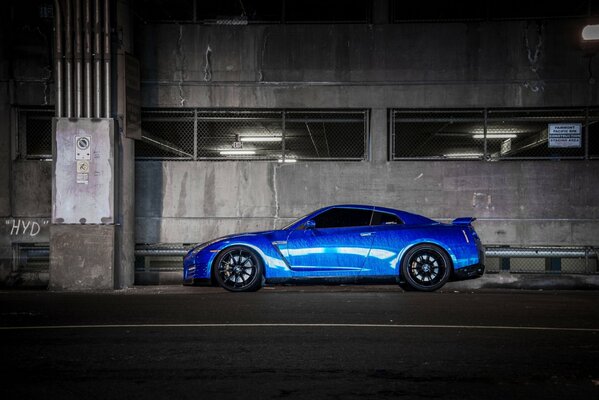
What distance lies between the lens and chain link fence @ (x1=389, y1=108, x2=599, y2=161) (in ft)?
46.9

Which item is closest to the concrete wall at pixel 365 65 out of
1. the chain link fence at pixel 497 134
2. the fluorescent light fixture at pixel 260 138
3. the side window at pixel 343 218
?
the chain link fence at pixel 497 134

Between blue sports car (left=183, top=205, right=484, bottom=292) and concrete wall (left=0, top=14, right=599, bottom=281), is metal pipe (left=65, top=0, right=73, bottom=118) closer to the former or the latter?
concrete wall (left=0, top=14, right=599, bottom=281)

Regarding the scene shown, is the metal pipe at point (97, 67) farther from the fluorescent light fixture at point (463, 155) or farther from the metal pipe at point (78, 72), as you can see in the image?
the fluorescent light fixture at point (463, 155)

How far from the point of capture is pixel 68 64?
1308cm

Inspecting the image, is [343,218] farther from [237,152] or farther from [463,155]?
[463,155]

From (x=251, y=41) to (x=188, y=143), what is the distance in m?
2.60

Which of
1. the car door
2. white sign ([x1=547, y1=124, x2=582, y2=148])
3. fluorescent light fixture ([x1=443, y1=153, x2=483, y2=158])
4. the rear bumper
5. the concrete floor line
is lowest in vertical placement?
the concrete floor line

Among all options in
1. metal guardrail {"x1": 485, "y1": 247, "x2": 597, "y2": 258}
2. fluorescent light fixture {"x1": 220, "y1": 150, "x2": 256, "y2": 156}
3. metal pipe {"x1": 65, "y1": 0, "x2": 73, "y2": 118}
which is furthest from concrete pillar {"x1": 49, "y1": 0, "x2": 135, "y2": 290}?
metal guardrail {"x1": 485, "y1": 247, "x2": 597, "y2": 258}

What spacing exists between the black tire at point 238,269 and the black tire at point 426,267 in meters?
2.41

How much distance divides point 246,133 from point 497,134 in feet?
18.0

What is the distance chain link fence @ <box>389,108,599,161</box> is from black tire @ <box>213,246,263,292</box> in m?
4.86

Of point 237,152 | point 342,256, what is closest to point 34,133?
point 237,152

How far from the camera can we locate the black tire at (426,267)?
436 inches

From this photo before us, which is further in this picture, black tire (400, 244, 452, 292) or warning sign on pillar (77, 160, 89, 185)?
warning sign on pillar (77, 160, 89, 185)
